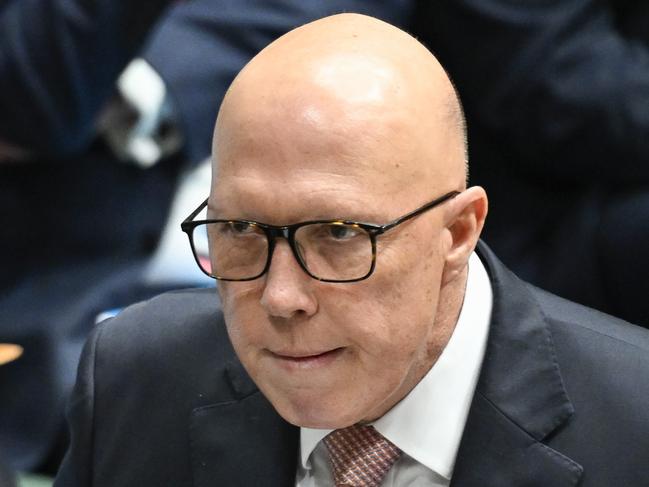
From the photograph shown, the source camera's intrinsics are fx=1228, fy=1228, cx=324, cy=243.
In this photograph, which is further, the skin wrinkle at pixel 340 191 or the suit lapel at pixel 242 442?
the suit lapel at pixel 242 442

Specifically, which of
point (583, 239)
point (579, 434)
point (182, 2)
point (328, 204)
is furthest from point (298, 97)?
point (182, 2)

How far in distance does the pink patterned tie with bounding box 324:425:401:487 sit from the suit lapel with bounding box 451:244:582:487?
0.08m

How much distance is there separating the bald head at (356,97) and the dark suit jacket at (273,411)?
24 centimetres

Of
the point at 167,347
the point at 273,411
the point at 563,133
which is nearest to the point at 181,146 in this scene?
the point at 563,133

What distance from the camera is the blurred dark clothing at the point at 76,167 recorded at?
6.88 feet

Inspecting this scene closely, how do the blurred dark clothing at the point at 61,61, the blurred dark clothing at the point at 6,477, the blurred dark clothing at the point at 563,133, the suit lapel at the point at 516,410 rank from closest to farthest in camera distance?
the suit lapel at the point at 516,410 < the blurred dark clothing at the point at 6,477 < the blurred dark clothing at the point at 563,133 < the blurred dark clothing at the point at 61,61

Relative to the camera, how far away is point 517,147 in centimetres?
215

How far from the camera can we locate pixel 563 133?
2076 mm

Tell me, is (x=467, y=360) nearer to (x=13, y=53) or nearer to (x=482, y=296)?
(x=482, y=296)

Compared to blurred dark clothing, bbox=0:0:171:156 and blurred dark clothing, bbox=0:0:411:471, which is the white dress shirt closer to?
blurred dark clothing, bbox=0:0:411:471

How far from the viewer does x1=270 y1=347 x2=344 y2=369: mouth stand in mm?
1182

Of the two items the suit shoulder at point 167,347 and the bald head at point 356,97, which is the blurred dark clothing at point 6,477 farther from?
the bald head at point 356,97

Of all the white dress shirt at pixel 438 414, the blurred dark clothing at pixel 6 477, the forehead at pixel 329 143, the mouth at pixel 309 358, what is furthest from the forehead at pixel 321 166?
the blurred dark clothing at pixel 6 477

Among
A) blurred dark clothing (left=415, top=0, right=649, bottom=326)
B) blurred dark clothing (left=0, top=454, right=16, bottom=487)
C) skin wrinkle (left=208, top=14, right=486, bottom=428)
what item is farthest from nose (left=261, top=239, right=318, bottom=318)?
blurred dark clothing (left=415, top=0, right=649, bottom=326)
